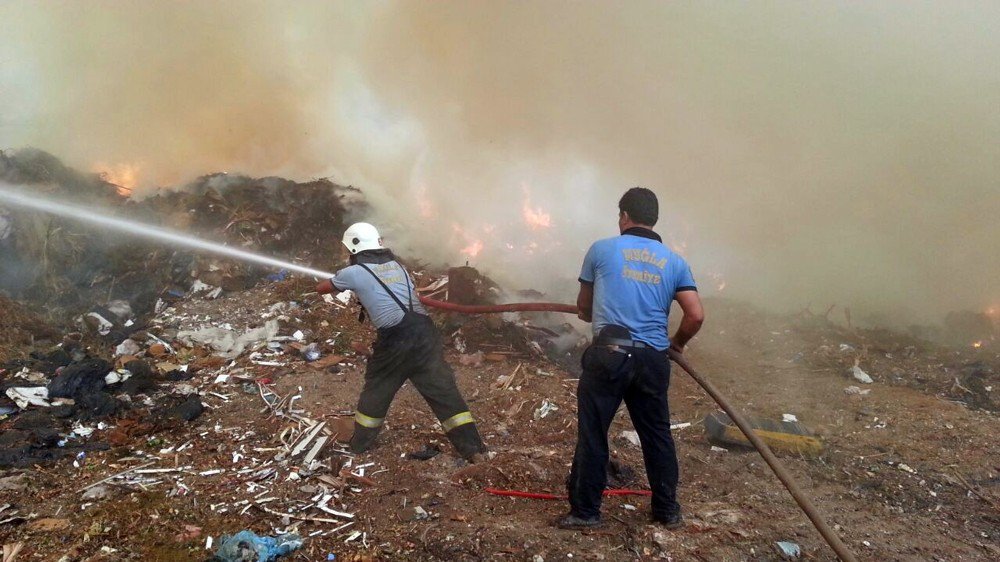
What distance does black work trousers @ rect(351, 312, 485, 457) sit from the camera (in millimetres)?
4156

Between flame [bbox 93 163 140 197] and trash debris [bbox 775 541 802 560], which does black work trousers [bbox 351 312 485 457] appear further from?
flame [bbox 93 163 140 197]

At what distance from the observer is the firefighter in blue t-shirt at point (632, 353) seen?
3164mm

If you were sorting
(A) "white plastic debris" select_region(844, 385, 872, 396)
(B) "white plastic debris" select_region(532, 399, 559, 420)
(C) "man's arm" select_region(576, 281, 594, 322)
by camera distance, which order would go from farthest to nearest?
1. (A) "white plastic debris" select_region(844, 385, 872, 396)
2. (B) "white plastic debris" select_region(532, 399, 559, 420)
3. (C) "man's arm" select_region(576, 281, 594, 322)

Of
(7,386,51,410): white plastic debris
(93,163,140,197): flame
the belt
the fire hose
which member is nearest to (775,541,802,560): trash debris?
the fire hose

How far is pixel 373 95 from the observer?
40.2ft

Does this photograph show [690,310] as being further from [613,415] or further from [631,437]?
[631,437]

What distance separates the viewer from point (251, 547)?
9.89ft

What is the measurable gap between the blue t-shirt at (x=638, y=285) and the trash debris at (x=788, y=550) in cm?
139

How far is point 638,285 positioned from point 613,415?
814 millimetres

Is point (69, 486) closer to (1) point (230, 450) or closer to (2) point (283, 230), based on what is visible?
(1) point (230, 450)

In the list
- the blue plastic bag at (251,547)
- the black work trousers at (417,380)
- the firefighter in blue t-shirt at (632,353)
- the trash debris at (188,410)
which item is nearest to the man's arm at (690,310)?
the firefighter in blue t-shirt at (632,353)

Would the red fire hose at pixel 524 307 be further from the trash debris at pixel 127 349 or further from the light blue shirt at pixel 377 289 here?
the trash debris at pixel 127 349

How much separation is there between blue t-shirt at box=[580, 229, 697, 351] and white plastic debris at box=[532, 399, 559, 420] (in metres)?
2.17

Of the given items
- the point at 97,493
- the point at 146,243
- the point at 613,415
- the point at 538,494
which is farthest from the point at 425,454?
the point at 146,243
